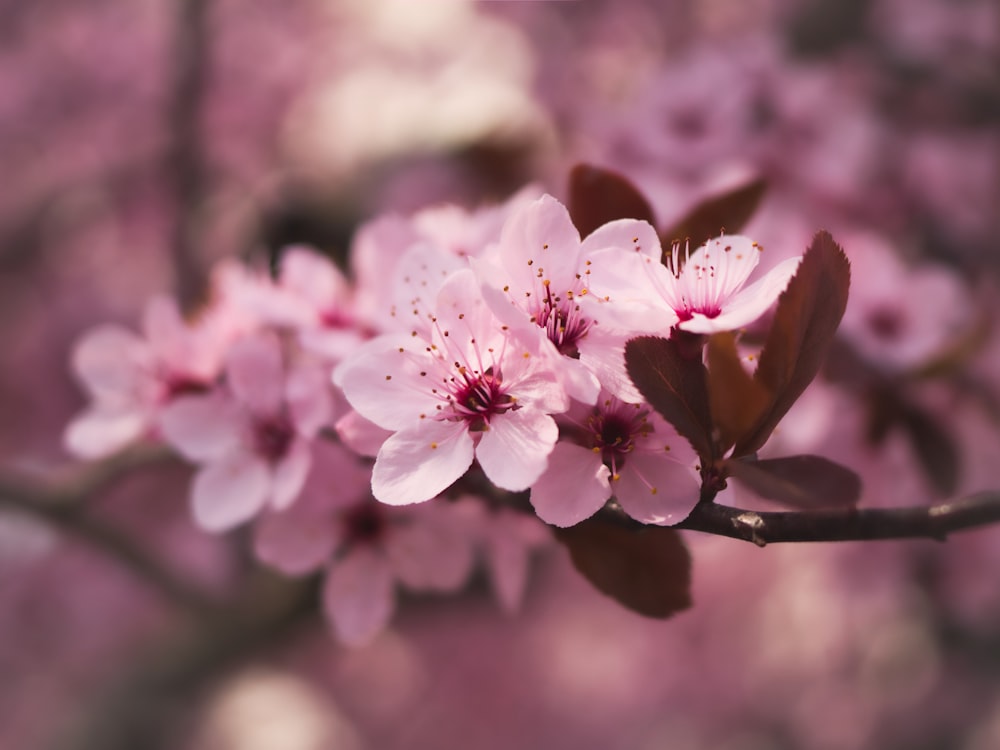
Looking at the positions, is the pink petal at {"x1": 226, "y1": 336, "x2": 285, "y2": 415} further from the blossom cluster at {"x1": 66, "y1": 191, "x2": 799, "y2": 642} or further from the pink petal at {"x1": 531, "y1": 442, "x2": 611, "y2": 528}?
the pink petal at {"x1": 531, "y1": 442, "x2": 611, "y2": 528}

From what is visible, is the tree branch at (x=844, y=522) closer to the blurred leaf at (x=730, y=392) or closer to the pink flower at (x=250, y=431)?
the blurred leaf at (x=730, y=392)

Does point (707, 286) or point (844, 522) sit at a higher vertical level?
point (707, 286)

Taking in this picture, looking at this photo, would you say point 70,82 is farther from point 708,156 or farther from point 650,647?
point 650,647

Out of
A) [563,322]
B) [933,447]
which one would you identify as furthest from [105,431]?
[933,447]

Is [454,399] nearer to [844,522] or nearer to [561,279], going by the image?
[561,279]

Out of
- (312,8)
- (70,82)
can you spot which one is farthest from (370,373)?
(312,8)

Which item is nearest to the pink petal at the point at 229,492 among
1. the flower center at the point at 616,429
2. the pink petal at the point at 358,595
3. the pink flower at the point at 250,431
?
the pink flower at the point at 250,431
